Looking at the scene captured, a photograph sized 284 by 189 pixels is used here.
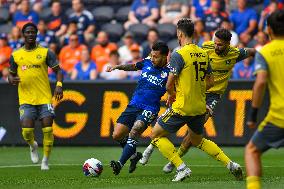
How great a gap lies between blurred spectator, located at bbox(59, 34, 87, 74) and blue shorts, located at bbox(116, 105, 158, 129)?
9.56 metres

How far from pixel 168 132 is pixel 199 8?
11.4 metres

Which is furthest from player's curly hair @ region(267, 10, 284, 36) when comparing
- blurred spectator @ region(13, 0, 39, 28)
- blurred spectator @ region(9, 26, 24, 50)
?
blurred spectator @ region(13, 0, 39, 28)

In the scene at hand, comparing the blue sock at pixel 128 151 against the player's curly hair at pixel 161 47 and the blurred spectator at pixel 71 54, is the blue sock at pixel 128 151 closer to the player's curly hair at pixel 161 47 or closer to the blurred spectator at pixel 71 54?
the player's curly hair at pixel 161 47

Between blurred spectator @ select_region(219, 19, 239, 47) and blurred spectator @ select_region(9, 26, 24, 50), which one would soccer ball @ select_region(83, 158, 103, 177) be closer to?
blurred spectator @ select_region(219, 19, 239, 47)

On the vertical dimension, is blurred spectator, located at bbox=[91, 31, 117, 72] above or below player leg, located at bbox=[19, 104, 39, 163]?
above

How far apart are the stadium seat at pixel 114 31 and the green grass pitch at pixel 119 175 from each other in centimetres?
683

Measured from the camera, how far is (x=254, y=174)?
1017cm

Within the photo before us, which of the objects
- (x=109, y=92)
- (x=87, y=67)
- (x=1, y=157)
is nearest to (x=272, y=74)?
(x=1, y=157)

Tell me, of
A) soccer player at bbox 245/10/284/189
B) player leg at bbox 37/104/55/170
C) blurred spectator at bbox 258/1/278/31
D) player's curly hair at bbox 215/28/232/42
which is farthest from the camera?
blurred spectator at bbox 258/1/278/31

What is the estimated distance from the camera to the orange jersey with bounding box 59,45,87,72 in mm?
24359

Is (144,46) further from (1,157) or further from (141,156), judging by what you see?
(141,156)

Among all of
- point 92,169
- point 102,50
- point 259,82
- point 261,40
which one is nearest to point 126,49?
point 102,50

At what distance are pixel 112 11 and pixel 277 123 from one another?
16812mm

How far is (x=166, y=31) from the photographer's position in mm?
24562
